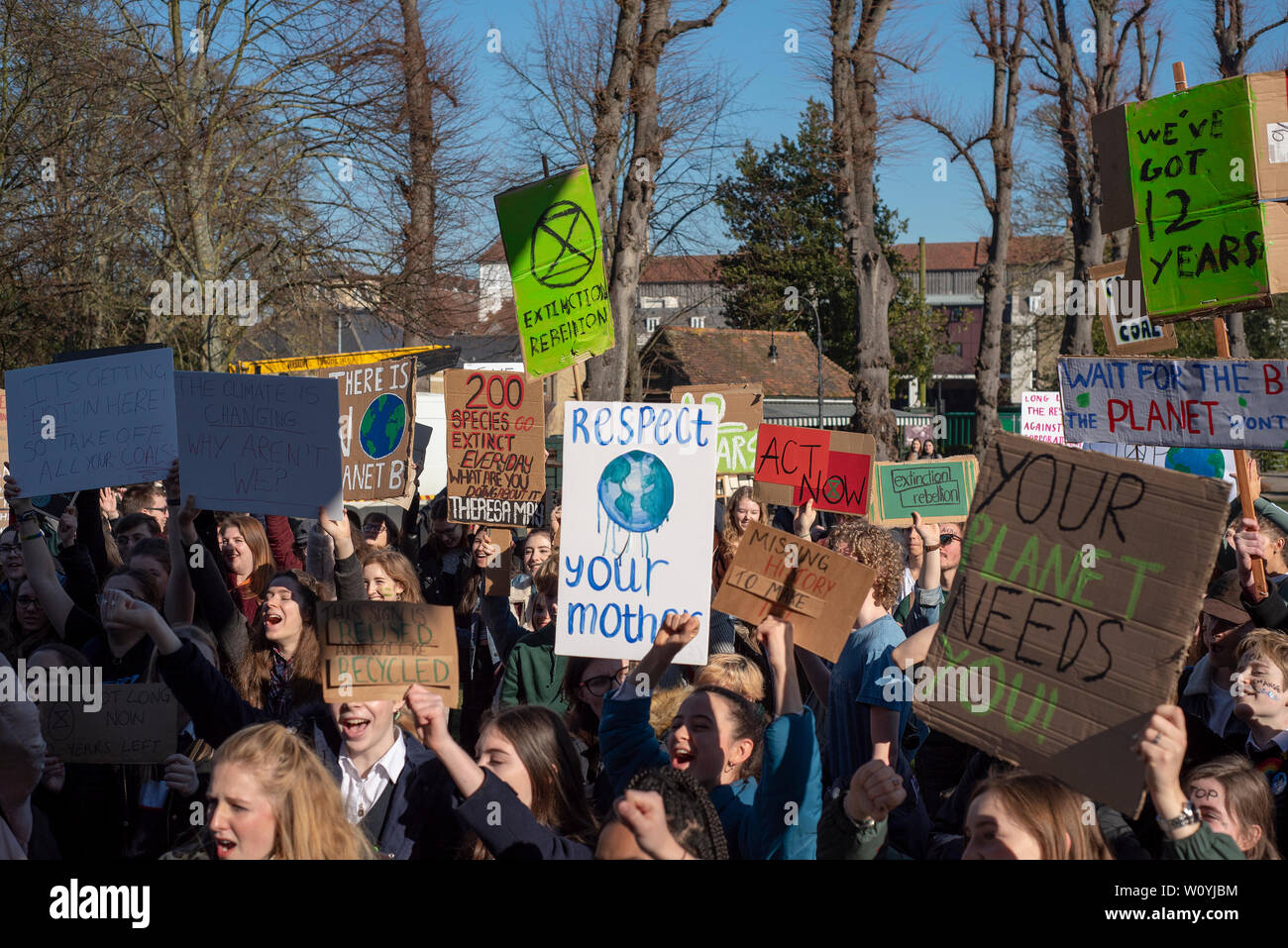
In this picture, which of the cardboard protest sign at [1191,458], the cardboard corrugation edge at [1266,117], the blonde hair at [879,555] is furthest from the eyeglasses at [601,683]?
the cardboard protest sign at [1191,458]

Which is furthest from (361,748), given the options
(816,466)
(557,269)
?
(816,466)

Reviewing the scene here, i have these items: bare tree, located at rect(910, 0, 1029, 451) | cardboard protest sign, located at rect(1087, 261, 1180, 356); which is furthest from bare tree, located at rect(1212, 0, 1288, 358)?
cardboard protest sign, located at rect(1087, 261, 1180, 356)

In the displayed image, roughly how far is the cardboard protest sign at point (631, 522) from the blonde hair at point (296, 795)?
5.07 feet

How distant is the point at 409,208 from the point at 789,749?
561 inches

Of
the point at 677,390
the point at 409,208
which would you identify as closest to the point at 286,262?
the point at 409,208

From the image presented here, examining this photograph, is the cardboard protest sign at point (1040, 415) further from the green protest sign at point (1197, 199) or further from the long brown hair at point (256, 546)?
the long brown hair at point (256, 546)

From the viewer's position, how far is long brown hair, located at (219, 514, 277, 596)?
19.7 ft

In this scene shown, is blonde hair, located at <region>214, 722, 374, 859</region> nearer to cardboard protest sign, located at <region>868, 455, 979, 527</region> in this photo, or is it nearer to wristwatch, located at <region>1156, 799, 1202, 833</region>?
wristwatch, located at <region>1156, 799, 1202, 833</region>

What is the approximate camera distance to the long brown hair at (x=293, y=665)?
169 inches

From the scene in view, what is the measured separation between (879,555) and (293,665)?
6.99 feet

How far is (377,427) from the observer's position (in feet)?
25.3

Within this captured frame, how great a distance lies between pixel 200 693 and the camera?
381 centimetres

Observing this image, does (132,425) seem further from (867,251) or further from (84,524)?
(867,251)

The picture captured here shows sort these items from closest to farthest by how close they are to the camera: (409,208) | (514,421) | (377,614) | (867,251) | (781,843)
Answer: (781,843), (377,614), (514,421), (867,251), (409,208)
